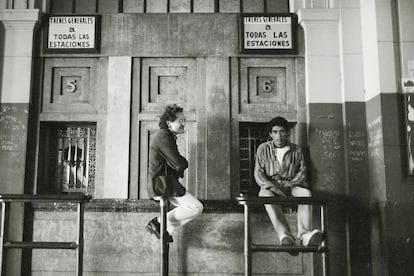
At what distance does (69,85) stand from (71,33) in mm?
739

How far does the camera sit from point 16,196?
524 centimetres

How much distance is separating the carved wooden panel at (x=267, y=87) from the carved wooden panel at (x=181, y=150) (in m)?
0.79

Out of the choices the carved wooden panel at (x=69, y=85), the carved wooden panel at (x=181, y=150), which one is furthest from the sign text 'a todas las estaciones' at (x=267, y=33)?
the carved wooden panel at (x=69, y=85)

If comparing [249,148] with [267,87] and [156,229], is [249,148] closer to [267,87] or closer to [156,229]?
[267,87]

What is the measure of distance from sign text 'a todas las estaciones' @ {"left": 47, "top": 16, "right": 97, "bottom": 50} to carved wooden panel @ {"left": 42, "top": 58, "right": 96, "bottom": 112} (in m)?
0.21

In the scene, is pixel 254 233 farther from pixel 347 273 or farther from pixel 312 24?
pixel 312 24

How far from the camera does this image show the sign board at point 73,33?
660 cm

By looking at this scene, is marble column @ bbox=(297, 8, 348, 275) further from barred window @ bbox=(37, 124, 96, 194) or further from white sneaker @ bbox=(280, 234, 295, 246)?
barred window @ bbox=(37, 124, 96, 194)

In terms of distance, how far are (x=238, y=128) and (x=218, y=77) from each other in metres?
0.77

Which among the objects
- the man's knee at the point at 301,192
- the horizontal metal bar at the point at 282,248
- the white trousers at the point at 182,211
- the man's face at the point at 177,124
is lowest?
the horizontal metal bar at the point at 282,248

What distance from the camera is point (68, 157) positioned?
22.0 ft

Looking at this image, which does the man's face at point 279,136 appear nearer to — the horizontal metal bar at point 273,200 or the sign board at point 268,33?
the horizontal metal bar at point 273,200

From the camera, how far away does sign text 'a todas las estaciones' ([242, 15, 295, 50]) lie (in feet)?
21.7

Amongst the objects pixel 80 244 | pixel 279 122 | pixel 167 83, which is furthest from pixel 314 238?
pixel 167 83
